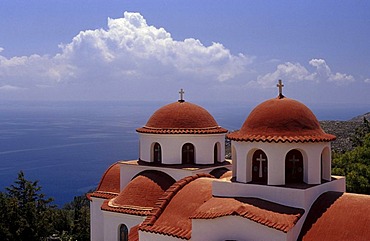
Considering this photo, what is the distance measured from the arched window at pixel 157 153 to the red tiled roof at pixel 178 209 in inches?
146

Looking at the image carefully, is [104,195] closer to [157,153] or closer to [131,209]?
[157,153]

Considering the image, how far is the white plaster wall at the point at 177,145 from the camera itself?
57.5 feet

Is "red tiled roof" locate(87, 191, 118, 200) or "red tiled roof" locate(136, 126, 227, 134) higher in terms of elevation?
"red tiled roof" locate(136, 126, 227, 134)

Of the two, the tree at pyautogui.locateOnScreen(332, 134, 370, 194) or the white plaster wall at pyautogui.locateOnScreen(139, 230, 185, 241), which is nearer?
the white plaster wall at pyautogui.locateOnScreen(139, 230, 185, 241)

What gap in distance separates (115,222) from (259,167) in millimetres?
6072

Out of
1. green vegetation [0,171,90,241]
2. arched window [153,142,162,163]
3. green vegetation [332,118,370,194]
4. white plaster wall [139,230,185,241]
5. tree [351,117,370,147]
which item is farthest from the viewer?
tree [351,117,370,147]

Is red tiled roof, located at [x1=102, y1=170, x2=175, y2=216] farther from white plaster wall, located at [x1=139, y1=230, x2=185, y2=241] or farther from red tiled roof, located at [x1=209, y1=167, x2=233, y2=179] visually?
white plaster wall, located at [x1=139, y1=230, x2=185, y2=241]

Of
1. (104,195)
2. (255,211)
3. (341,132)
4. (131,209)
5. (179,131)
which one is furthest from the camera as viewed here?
(341,132)

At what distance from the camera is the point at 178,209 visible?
13336mm

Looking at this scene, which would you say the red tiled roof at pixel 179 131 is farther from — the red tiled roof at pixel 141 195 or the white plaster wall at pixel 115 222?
the white plaster wall at pixel 115 222

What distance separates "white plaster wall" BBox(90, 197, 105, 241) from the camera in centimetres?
1884

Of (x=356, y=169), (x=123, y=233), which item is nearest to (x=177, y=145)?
(x=123, y=233)

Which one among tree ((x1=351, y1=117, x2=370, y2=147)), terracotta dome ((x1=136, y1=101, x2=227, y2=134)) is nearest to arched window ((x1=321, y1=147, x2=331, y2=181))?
terracotta dome ((x1=136, y1=101, x2=227, y2=134))

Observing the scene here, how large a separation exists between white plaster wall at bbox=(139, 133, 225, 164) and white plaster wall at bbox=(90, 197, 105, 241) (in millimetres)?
2866
